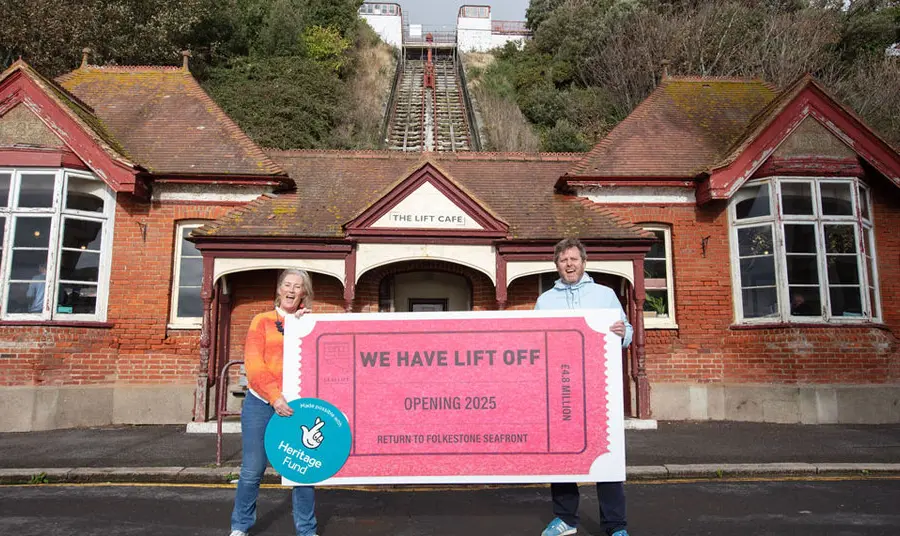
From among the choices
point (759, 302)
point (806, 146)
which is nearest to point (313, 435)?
point (759, 302)

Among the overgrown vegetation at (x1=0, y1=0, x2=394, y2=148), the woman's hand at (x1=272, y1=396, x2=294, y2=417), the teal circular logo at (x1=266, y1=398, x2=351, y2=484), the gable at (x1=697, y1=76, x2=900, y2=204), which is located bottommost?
the teal circular logo at (x1=266, y1=398, x2=351, y2=484)

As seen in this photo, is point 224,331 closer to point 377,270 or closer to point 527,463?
point 377,270

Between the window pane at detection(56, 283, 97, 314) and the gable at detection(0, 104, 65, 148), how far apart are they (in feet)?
8.76

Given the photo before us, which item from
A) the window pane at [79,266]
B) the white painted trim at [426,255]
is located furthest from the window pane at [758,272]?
the window pane at [79,266]

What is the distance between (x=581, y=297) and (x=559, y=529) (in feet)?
5.77

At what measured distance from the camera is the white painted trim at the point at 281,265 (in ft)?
36.2

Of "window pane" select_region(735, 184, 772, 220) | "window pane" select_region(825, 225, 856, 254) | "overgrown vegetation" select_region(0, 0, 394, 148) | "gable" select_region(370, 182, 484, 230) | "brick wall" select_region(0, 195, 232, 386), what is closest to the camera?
"brick wall" select_region(0, 195, 232, 386)

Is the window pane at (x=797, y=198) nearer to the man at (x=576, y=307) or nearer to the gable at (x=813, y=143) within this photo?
the gable at (x=813, y=143)

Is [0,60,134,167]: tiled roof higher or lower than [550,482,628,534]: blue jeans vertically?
higher

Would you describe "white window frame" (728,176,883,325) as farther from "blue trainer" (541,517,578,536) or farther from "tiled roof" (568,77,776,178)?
"blue trainer" (541,517,578,536)

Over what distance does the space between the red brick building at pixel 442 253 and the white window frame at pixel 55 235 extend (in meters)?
0.04

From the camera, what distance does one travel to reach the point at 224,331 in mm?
11992

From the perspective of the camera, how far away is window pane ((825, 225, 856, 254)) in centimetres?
1202

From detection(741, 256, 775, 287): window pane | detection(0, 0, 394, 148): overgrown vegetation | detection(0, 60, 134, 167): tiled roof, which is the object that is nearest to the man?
detection(741, 256, 775, 287): window pane
